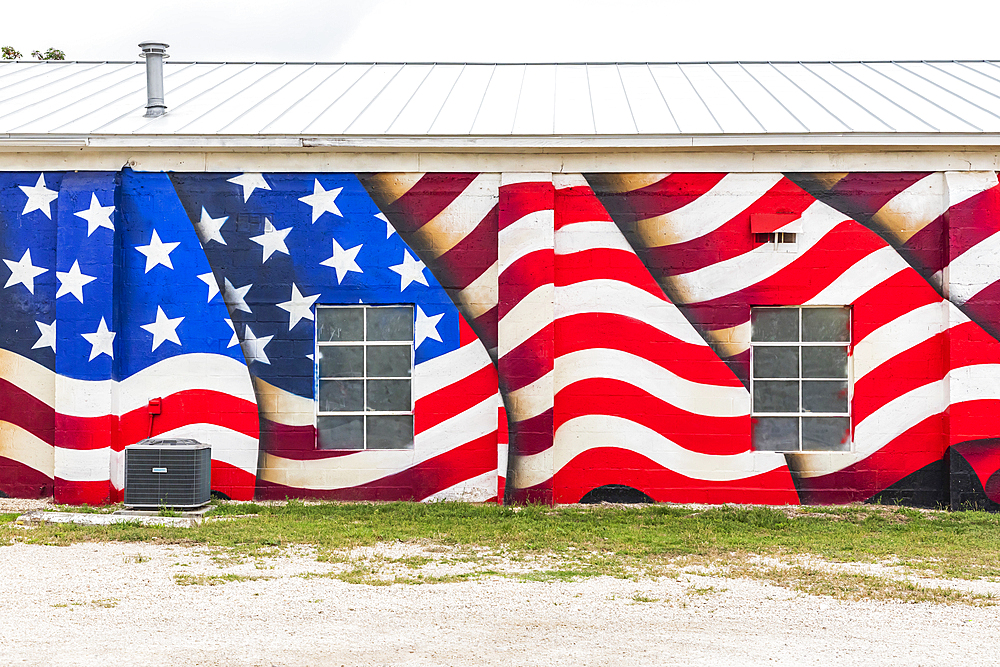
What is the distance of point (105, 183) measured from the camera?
10625 millimetres

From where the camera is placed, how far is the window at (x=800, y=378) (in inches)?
Answer: 419

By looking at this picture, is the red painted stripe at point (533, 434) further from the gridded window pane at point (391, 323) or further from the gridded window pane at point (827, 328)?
the gridded window pane at point (827, 328)

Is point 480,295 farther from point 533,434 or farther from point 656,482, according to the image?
point 656,482

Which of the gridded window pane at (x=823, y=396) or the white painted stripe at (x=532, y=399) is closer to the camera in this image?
the white painted stripe at (x=532, y=399)

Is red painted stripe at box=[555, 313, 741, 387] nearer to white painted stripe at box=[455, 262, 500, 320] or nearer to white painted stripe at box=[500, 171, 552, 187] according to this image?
white painted stripe at box=[455, 262, 500, 320]

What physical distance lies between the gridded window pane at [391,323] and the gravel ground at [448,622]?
3574mm

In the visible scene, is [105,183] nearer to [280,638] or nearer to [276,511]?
[276,511]

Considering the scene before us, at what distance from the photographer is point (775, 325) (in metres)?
10.7

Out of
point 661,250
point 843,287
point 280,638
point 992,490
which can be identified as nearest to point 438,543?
point 280,638

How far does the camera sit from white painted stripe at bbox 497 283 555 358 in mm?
10422

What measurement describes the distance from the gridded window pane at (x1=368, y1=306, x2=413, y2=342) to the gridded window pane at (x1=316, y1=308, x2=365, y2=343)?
0.36 feet

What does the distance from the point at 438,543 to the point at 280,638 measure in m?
2.95
